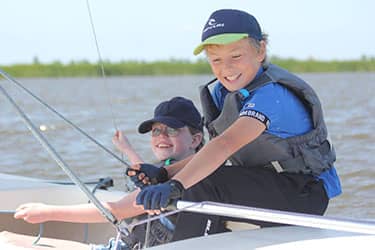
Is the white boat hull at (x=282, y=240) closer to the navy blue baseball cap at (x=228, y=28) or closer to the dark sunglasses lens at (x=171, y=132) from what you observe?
the navy blue baseball cap at (x=228, y=28)

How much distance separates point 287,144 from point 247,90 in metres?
0.17

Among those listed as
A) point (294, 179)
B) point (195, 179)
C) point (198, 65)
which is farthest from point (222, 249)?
point (198, 65)

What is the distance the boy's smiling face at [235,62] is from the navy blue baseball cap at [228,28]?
0.02 m

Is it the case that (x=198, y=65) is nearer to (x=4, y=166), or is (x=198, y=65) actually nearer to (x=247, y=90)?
(x=4, y=166)

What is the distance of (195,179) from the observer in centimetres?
200

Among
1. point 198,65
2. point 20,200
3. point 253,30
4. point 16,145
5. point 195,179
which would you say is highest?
point 253,30

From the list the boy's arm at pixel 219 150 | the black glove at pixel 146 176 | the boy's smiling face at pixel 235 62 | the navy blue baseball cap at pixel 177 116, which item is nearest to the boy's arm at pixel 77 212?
the black glove at pixel 146 176

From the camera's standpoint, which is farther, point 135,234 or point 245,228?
point 135,234

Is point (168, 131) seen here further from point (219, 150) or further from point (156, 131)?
point (219, 150)

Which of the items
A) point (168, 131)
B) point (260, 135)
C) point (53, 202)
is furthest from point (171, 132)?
point (260, 135)

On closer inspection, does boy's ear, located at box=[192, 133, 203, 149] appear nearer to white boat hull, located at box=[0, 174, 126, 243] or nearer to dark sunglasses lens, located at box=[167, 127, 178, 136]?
dark sunglasses lens, located at box=[167, 127, 178, 136]

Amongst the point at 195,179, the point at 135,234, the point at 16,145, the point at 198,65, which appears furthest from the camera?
the point at 198,65

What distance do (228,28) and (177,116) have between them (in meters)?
0.68

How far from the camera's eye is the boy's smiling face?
214 cm
